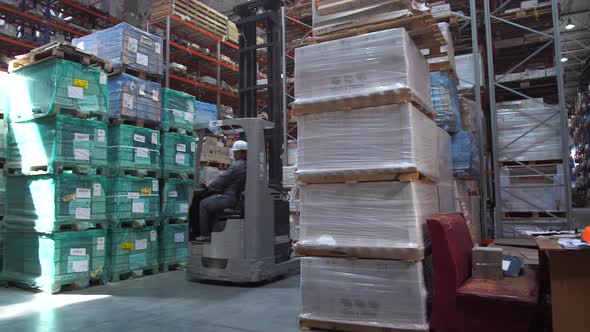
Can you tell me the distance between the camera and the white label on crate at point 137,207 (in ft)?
20.9

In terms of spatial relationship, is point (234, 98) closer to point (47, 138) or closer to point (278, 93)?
point (278, 93)

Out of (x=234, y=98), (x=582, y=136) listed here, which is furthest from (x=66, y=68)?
(x=582, y=136)

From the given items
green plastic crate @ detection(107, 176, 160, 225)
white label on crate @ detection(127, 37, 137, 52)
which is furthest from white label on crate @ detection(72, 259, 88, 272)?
white label on crate @ detection(127, 37, 137, 52)

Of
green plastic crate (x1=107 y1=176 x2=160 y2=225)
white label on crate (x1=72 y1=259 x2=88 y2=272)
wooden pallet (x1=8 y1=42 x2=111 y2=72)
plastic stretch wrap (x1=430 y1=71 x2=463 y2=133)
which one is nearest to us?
white label on crate (x1=72 y1=259 x2=88 y2=272)

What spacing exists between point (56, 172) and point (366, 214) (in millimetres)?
4035

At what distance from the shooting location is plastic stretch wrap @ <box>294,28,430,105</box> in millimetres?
3553

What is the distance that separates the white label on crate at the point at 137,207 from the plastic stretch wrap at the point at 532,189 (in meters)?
5.78

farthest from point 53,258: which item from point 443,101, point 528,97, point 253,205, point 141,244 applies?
point 528,97

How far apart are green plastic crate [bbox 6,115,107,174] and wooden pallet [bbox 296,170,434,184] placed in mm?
3375

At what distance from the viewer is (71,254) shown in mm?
5449

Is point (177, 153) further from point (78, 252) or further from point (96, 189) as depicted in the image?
point (78, 252)

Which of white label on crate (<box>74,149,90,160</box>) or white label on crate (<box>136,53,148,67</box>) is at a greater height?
white label on crate (<box>136,53,148,67</box>)

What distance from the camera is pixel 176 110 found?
731 centimetres

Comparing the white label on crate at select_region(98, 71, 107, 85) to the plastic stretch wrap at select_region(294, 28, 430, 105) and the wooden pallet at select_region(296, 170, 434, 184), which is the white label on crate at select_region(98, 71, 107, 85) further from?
the wooden pallet at select_region(296, 170, 434, 184)
